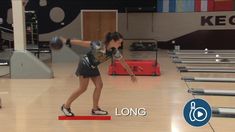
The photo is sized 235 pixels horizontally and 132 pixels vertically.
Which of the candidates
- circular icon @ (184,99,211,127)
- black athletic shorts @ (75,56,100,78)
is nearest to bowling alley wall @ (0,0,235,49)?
black athletic shorts @ (75,56,100,78)

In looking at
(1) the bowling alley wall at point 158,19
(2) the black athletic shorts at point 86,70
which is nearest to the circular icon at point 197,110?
(2) the black athletic shorts at point 86,70

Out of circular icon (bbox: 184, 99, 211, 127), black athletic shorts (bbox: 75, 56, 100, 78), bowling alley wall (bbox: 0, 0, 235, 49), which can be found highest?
bowling alley wall (bbox: 0, 0, 235, 49)

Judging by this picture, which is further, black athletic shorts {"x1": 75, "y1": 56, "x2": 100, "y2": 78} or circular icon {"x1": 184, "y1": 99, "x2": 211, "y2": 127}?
black athletic shorts {"x1": 75, "y1": 56, "x2": 100, "y2": 78}

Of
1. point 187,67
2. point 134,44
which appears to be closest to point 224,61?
point 187,67

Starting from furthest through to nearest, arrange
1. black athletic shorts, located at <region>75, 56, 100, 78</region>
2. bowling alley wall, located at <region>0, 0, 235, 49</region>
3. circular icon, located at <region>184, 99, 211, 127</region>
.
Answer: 1. bowling alley wall, located at <region>0, 0, 235, 49</region>
2. black athletic shorts, located at <region>75, 56, 100, 78</region>
3. circular icon, located at <region>184, 99, 211, 127</region>

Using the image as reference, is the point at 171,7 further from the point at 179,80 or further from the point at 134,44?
the point at 179,80

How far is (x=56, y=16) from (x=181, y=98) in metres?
10.5

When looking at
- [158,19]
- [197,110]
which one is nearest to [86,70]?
[197,110]

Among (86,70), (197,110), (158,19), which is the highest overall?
(158,19)

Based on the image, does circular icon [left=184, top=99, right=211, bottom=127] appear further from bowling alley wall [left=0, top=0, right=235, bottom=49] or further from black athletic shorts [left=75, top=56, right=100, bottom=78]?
bowling alley wall [left=0, top=0, right=235, bottom=49]

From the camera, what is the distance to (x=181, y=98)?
5422 mm

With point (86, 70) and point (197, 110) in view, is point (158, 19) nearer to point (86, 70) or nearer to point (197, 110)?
point (86, 70)

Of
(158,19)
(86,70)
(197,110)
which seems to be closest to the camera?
(197,110)

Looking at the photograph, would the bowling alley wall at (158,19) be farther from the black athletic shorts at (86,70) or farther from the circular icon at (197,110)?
the circular icon at (197,110)
